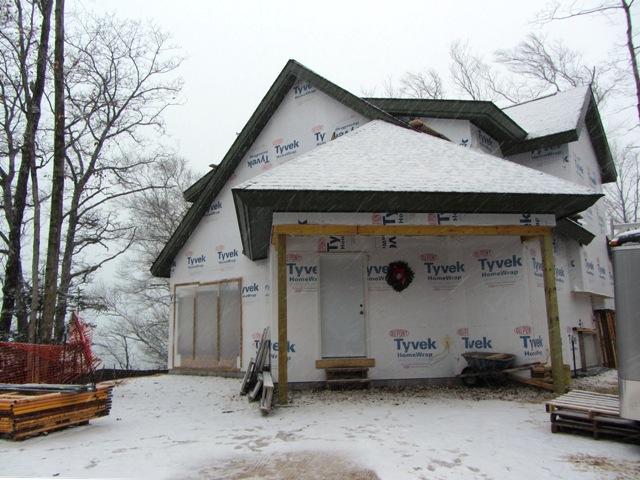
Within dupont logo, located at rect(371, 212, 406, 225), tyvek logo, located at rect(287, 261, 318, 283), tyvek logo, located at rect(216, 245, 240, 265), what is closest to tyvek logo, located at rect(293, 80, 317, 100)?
tyvek logo, located at rect(216, 245, 240, 265)

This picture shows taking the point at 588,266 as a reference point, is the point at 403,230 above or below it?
above

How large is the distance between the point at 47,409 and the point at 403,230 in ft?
17.3

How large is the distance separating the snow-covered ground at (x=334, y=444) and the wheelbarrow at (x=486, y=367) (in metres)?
0.74

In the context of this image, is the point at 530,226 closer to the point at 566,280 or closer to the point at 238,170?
the point at 566,280

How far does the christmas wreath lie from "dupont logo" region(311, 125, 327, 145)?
4021 millimetres

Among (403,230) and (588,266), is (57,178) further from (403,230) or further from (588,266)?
(588,266)

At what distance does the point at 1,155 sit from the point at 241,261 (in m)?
10.2

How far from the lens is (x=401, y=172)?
750 cm

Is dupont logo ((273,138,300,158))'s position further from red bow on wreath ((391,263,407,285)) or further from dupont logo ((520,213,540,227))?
dupont logo ((520,213,540,227))

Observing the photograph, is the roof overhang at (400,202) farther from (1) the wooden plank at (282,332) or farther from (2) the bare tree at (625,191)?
(2) the bare tree at (625,191)

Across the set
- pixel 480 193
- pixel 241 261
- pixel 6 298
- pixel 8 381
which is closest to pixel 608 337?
pixel 480 193

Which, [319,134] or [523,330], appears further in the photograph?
[319,134]

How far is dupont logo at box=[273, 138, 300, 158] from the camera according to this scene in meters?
11.8

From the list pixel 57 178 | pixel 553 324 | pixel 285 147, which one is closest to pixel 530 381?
pixel 553 324
